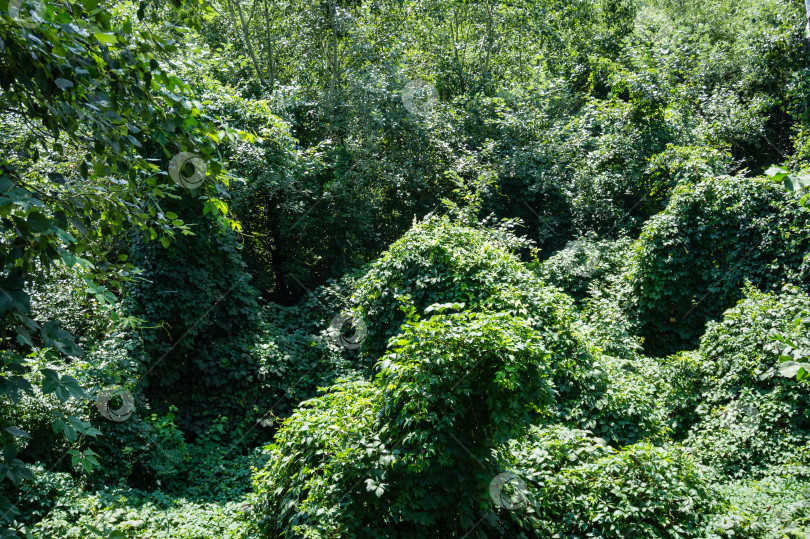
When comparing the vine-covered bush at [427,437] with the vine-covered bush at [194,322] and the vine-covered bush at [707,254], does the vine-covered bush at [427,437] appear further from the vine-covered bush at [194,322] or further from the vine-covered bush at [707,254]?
the vine-covered bush at [707,254]

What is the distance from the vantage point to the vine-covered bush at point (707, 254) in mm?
8336

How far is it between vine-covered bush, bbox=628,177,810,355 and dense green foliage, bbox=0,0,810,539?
0.14 feet

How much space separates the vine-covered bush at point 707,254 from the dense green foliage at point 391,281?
4 cm

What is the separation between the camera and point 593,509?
161 inches

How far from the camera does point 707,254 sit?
916 centimetres

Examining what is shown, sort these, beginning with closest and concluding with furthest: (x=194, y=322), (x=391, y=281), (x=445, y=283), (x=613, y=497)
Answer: (x=613, y=497) < (x=445, y=283) < (x=391, y=281) < (x=194, y=322)

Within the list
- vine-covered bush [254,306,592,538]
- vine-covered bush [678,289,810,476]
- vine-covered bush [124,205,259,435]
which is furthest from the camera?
vine-covered bush [124,205,259,435]

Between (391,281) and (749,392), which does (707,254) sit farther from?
(391,281)

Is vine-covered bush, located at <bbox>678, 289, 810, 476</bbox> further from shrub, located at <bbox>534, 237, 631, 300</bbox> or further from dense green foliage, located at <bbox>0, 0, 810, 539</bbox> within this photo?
shrub, located at <bbox>534, 237, 631, 300</bbox>

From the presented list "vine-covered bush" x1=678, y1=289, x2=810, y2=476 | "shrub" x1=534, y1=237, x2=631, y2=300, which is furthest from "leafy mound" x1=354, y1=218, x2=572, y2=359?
"shrub" x1=534, y1=237, x2=631, y2=300

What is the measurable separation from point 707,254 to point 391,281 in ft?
17.9

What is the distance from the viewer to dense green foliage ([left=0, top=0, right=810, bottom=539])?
8.59ft

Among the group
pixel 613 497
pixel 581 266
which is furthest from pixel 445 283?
pixel 581 266

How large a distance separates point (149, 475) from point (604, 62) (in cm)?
1329
